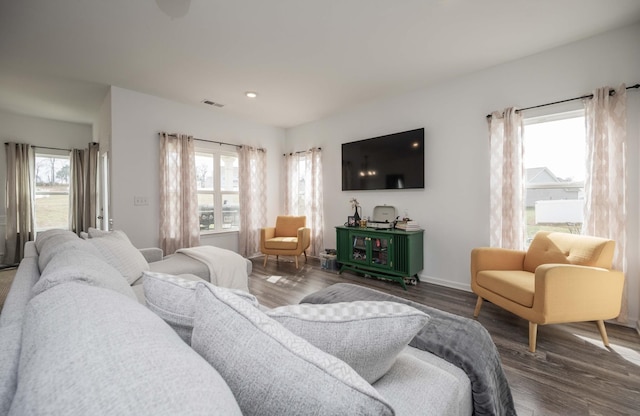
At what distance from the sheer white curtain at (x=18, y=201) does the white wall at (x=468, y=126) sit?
5.40 meters

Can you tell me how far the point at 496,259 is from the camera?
8.55 feet

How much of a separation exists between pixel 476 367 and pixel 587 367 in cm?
150

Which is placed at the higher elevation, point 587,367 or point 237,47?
point 237,47

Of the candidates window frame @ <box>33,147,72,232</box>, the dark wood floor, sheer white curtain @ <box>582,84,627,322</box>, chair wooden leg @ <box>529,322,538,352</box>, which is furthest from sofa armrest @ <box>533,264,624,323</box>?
window frame @ <box>33,147,72,232</box>

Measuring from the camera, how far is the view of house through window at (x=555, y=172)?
2.75 metres

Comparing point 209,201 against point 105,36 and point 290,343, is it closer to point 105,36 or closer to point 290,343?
point 105,36

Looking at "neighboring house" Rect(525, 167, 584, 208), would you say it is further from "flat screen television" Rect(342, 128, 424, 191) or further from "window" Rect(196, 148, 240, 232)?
"window" Rect(196, 148, 240, 232)

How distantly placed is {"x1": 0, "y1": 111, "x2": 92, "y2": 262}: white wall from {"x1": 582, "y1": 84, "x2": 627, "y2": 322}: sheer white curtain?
7.68 metres

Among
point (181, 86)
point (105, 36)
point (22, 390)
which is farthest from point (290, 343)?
point (181, 86)

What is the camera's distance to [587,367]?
6.05 ft

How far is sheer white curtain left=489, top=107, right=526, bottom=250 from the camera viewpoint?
2926 mm

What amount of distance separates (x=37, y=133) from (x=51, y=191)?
104cm

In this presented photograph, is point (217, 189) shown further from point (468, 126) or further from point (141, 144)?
point (468, 126)

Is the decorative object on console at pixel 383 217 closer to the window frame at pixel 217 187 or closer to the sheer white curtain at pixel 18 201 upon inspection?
the window frame at pixel 217 187
